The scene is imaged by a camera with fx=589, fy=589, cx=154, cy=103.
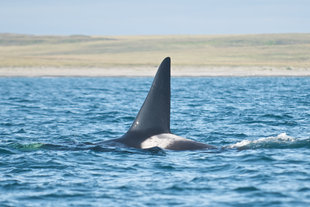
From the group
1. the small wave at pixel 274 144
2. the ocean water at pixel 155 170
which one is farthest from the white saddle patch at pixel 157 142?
the small wave at pixel 274 144

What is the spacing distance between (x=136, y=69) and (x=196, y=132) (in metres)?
72.1

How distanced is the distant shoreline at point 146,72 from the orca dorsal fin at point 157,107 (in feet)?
222

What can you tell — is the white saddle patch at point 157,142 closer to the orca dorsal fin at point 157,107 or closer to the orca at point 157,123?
the orca at point 157,123

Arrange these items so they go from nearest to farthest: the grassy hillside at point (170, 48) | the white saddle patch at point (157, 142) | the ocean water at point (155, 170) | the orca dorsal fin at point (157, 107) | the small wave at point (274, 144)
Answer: the ocean water at point (155, 170) < the orca dorsal fin at point (157, 107) < the white saddle patch at point (157, 142) < the small wave at point (274, 144) < the grassy hillside at point (170, 48)

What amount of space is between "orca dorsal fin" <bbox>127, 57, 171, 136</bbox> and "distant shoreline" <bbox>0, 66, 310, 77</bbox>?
67644 mm

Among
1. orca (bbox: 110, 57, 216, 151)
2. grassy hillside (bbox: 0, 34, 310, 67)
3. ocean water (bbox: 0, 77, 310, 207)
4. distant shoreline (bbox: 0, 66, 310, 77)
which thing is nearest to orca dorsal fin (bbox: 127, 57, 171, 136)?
orca (bbox: 110, 57, 216, 151)

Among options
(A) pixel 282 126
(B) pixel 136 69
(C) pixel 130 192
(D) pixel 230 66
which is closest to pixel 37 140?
(C) pixel 130 192

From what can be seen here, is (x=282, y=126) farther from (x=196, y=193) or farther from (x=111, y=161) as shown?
(x=196, y=193)

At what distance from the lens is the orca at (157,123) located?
601 inches

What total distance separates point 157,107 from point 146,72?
242ft

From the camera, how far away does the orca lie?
15.3m

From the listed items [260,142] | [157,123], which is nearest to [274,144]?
[260,142]

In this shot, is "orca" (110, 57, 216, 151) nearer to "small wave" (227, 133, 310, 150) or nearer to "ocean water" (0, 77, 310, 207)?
"ocean water" (0, 77, 310, 207)

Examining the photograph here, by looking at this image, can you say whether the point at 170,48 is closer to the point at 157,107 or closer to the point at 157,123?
the point at 157,123
